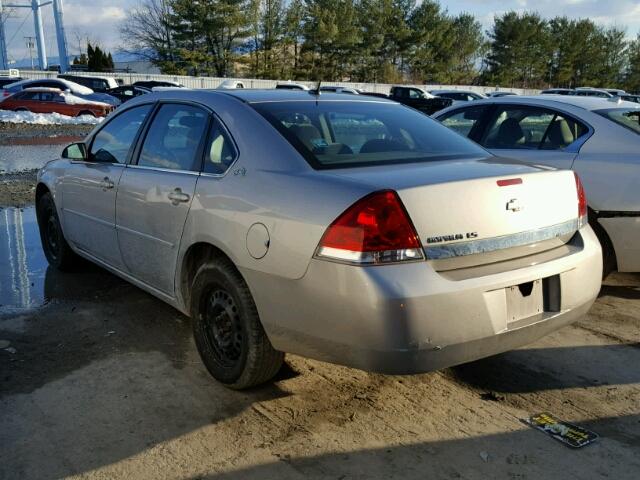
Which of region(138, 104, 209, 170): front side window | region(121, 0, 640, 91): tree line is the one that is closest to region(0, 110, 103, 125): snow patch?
region(138, 104, 209, 170): front side window

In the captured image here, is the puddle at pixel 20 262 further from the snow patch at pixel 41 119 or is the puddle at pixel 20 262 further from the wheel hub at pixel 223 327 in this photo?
the snow patch at pixel 41 119

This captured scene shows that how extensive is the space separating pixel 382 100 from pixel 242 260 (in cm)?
177

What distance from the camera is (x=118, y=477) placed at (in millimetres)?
2611

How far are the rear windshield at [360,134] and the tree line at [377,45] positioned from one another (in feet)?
159

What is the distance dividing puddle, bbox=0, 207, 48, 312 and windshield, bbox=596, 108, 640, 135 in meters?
4.83

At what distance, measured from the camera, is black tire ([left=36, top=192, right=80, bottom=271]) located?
17.5ft

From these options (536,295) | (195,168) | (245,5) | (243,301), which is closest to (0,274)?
(195,168)

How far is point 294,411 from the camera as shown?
314 cm

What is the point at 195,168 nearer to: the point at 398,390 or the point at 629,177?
the point at 398,390

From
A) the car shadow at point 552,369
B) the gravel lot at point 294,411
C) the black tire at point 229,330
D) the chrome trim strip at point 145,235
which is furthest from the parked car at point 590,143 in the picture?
the chrome trim strip at point 145,235

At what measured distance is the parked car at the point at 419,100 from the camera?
1169 inches

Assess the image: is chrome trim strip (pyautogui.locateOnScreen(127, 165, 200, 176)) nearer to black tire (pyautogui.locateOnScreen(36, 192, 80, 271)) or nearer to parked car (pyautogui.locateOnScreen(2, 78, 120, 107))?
black tire (pyautogui.locateOnScreen(36, 192, 80, 271))

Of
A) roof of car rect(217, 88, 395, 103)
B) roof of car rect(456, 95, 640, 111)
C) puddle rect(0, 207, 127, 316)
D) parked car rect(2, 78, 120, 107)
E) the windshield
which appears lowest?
puddle rect(0, 207, 127, 316)

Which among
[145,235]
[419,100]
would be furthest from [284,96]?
[419,100]
